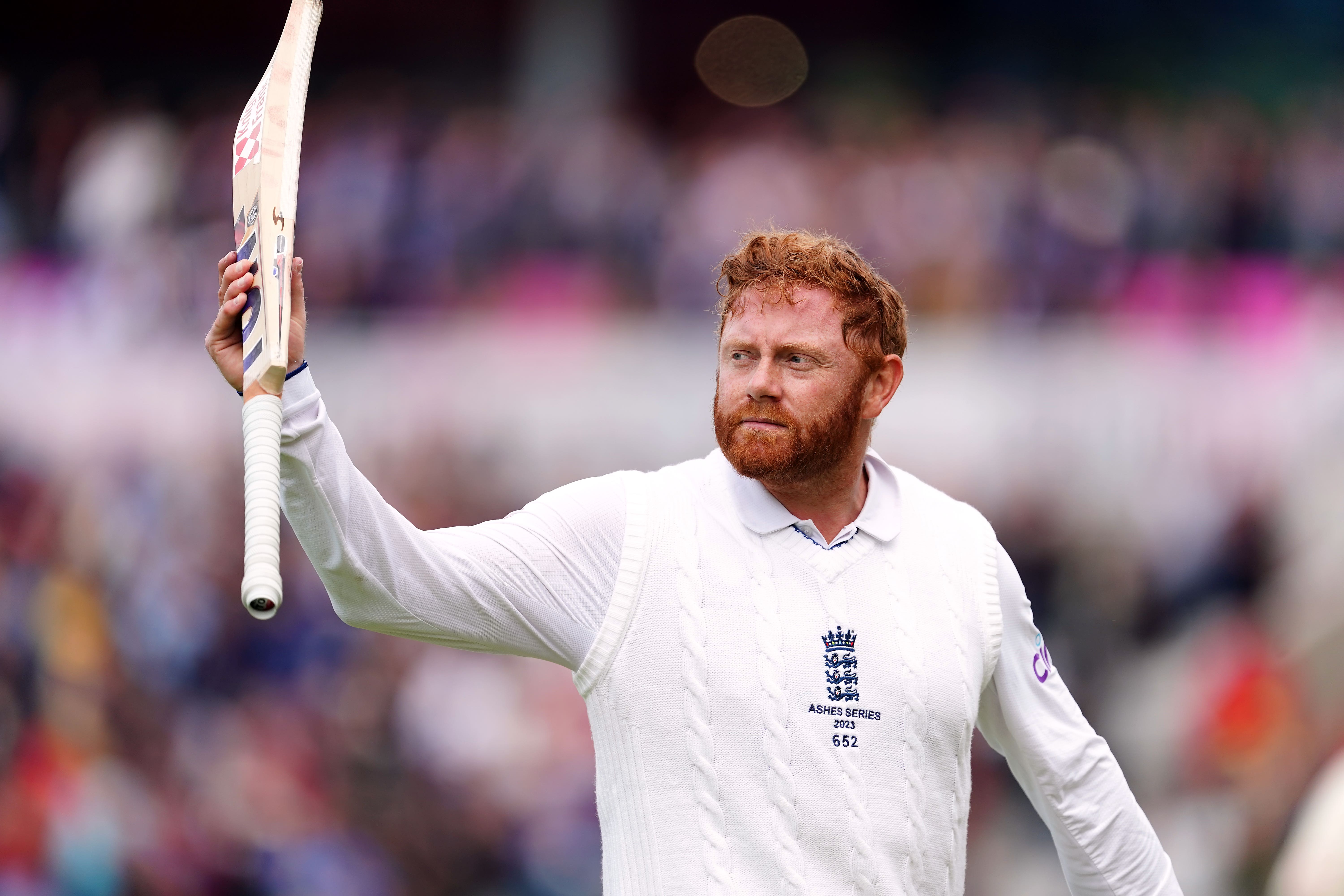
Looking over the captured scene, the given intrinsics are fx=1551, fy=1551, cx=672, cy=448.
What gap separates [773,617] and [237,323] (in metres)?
1.15

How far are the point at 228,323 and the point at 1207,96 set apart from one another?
9.80m

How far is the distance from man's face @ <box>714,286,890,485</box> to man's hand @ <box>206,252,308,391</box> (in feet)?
2.68

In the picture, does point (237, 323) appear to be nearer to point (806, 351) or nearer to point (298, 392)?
point (298, 392)

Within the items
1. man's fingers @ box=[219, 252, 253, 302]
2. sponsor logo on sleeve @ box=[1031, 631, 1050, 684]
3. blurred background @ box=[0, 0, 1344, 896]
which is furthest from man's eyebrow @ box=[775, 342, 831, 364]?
blurred background @ box=[0, 0, 1344, 896]

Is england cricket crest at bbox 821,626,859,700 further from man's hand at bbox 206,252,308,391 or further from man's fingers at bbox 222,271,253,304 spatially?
man's fingers at bbox 222,271,253,304

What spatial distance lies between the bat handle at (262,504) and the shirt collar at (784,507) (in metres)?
0.96

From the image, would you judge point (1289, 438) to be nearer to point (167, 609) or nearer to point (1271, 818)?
point (1271, 818)

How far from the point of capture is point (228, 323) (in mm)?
2789

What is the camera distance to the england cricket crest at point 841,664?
3.00m

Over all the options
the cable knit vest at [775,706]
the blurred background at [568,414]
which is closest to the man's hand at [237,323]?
the cable knit vest at [775,706]

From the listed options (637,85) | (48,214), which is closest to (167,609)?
(48,214)

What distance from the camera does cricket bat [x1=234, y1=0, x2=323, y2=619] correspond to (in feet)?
8.13

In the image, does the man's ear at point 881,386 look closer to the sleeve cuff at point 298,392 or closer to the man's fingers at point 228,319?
the sleeve cuff at point 298,392

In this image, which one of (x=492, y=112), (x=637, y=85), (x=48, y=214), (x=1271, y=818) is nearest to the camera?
(x=1271, y=818)
